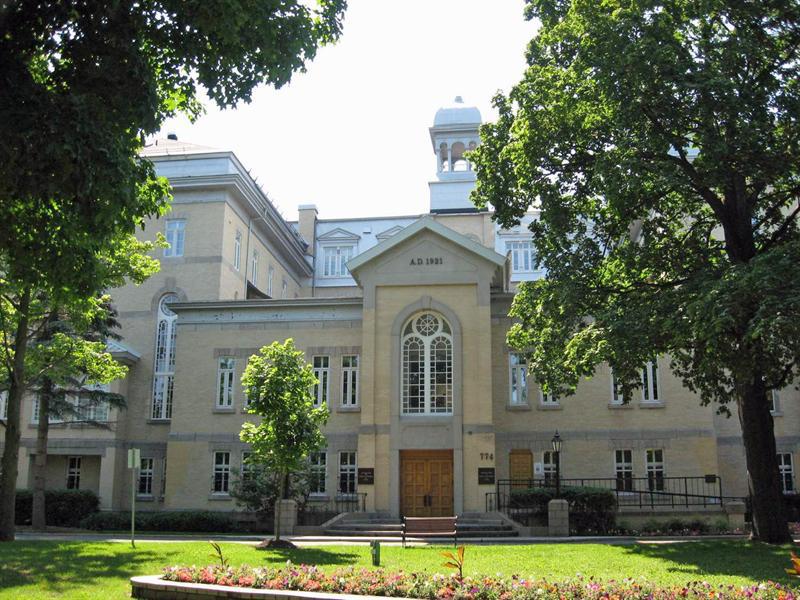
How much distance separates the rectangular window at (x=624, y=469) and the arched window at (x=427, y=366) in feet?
23.1

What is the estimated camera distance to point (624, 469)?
3225 cm

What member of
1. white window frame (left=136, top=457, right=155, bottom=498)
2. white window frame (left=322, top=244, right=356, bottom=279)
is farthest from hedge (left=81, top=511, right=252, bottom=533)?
white window frame (left=322, top=244, right=356, bottom=279)

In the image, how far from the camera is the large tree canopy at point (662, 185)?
1777 cm

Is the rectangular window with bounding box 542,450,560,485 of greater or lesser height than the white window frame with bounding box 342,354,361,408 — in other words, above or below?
below

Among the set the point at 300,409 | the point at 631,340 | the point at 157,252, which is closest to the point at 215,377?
the point at 157,252

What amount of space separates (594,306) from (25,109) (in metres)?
15.0

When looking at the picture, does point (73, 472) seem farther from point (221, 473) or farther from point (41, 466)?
point (221, 473)

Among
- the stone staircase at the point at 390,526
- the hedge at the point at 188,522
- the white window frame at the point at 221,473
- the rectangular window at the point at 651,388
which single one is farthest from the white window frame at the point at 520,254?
the hedge at the point at 188,522

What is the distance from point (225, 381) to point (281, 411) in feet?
45.3

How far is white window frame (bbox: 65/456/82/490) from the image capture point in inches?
1436

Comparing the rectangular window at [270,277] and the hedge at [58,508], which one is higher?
the rectangular window at [270,277]

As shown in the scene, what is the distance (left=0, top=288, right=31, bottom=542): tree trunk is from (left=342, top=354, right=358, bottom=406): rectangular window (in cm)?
1282

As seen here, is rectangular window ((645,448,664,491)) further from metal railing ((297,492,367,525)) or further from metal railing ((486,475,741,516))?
metal railing ((297,492,367,525))

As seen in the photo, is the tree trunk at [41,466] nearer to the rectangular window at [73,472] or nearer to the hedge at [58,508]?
the hedge at [58,508]
